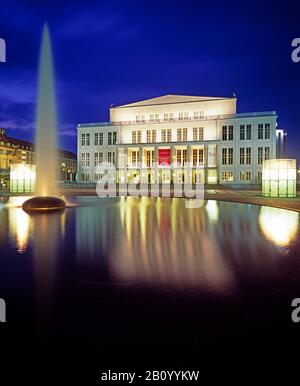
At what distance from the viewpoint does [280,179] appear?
1329 inches

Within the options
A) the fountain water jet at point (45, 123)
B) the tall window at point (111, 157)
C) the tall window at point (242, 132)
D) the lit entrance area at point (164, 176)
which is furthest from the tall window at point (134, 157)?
the fountain water jet at point (45, 123)

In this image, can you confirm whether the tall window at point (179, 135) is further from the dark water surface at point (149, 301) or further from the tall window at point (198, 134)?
the dark water surface at point (149, 301)

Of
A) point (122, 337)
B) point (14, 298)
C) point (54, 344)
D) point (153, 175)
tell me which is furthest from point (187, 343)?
point (153, 175)

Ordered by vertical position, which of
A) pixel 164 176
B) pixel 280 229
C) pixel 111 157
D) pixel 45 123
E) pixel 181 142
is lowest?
pixel 280 229

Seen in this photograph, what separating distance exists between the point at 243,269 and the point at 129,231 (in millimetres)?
6054

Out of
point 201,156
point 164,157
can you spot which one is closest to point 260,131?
point 201,156

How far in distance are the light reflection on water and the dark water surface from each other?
0.15 ft

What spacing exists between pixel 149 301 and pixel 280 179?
102ft

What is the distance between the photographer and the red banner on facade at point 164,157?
7400 cm

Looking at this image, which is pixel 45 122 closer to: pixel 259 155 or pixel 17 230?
pixel 17 230

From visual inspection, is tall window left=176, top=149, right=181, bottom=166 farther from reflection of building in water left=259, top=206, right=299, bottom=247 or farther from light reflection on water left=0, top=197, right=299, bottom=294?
light reflection on water left=0, top=197, right=299, bottom=294

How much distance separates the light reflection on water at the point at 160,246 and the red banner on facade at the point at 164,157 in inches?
2265

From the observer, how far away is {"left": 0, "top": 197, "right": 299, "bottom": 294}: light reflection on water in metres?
7.35

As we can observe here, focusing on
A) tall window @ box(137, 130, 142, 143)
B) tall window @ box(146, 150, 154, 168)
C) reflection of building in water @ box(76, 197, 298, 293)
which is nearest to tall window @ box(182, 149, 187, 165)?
tall window @ box(146, 150, 154, 168)
